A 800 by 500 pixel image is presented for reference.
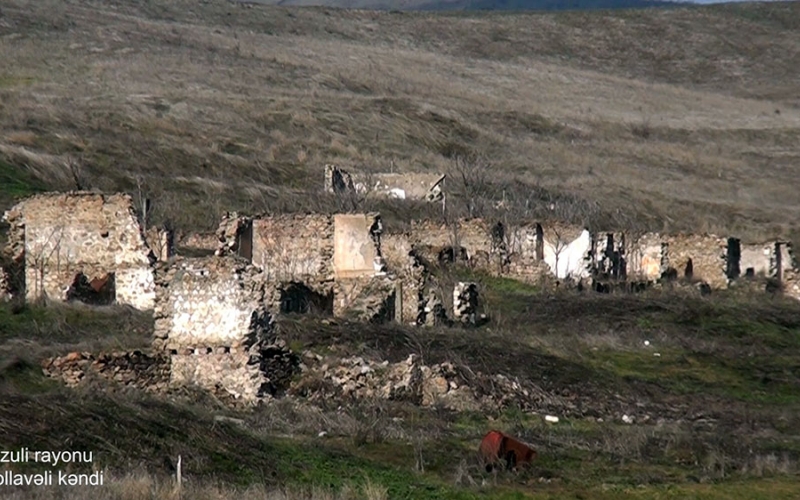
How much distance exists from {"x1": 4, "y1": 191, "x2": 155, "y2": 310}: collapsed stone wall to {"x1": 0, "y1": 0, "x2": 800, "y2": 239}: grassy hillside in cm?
821

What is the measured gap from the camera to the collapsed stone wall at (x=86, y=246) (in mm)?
29672

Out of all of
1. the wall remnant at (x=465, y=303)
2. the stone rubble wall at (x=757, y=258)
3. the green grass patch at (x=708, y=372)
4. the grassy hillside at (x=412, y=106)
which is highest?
the grassy hillside at (x=412, y=106)

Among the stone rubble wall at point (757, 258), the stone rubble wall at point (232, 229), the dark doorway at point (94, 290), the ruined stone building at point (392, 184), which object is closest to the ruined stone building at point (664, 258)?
the stone rubble wall at point (757, 258)

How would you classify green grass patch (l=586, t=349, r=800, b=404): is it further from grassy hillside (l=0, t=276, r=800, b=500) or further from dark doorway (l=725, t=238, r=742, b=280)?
dark doorway (l=725, t=238, r=742, b=280)

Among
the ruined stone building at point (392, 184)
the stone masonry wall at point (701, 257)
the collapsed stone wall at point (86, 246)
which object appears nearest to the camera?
the collapsed stone wall at point (86, 246)

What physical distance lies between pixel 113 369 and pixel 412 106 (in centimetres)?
5648

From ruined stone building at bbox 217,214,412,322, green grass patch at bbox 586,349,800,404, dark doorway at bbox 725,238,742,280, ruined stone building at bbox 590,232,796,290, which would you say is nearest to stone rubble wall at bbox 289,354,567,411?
green grass patch at bbox 586,349,800,404

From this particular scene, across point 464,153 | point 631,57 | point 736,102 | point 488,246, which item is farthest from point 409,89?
point 488,246

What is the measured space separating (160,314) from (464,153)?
4775cm

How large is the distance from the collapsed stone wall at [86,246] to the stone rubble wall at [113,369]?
24.9 feet

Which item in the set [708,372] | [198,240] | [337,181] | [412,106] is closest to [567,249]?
[198,240]

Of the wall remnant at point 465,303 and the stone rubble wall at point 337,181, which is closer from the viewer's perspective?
the wall remnant at point 465,303

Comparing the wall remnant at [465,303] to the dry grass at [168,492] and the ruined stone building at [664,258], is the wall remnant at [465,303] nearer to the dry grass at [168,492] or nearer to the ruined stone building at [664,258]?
the ruined stone building at [664,258]

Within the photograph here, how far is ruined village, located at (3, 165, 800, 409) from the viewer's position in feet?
72.6
